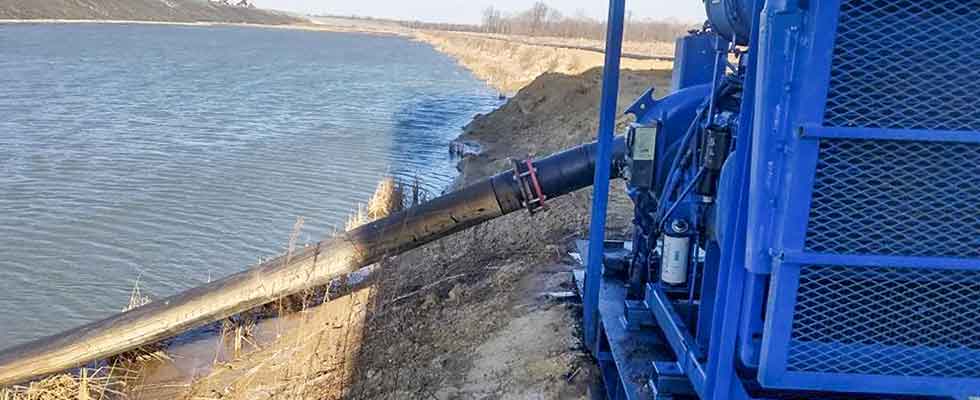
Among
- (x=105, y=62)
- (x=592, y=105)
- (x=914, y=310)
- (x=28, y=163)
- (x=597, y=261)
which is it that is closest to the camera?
(x=914, y=310)

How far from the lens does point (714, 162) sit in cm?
329

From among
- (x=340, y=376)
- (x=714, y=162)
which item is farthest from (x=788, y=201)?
(x=340, y=376)

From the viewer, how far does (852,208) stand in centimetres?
245

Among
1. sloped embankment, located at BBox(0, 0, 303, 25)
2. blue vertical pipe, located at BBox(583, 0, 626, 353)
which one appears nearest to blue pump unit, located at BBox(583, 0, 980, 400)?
blue vertical pipe, located at BBox(583, 0, 626, 353)

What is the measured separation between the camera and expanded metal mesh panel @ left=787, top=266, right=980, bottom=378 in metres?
2.54

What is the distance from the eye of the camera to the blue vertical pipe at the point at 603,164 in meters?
4.28

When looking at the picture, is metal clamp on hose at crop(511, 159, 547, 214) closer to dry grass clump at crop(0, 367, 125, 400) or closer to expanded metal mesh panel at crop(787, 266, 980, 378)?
expanded metal mesh panel at crop(787, 266, 980, 378)

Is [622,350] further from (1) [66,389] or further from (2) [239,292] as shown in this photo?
(1) [66,389]

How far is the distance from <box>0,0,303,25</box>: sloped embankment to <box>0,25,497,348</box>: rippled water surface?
46.7 metres

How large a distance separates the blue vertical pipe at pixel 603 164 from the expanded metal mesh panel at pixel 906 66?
6.51ft

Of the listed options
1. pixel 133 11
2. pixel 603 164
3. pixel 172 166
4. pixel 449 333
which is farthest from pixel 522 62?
pixel 133 11

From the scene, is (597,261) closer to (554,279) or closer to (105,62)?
(554,279)

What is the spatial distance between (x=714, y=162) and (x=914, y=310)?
38.9 inches

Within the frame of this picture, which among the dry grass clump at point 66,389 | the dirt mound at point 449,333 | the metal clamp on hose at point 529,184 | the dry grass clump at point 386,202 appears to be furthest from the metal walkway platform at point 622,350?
the dry grass clump at point 386,202
